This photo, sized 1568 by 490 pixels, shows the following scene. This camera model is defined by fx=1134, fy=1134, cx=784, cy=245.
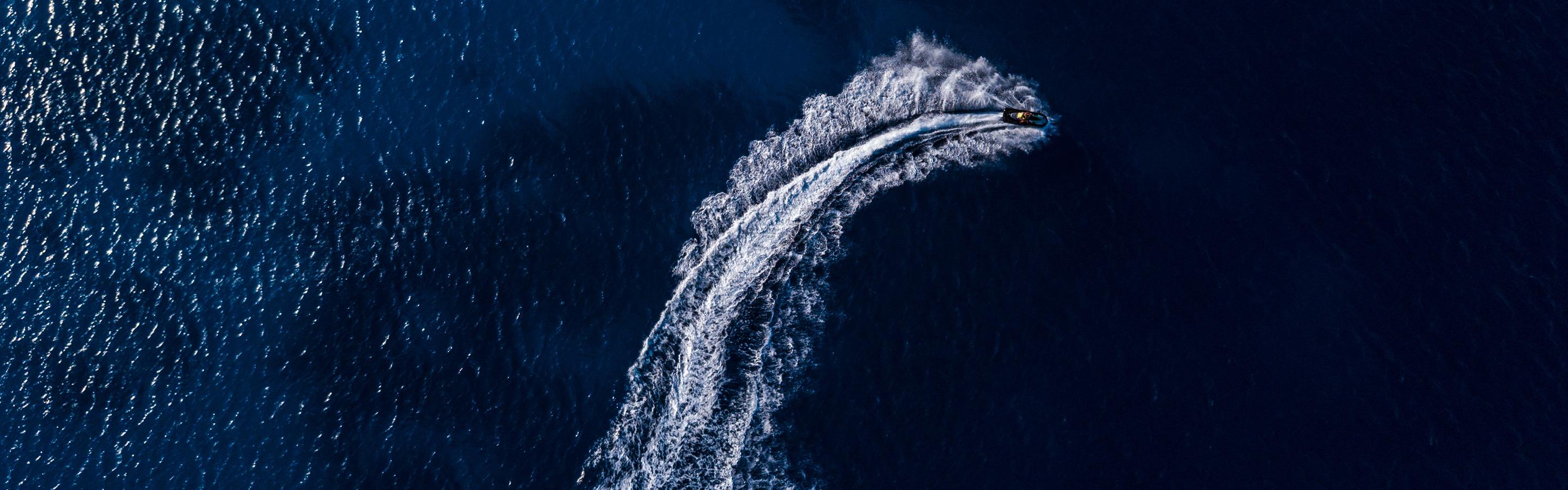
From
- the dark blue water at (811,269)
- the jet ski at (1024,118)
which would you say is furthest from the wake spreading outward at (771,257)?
the dark blue water at (811,269)

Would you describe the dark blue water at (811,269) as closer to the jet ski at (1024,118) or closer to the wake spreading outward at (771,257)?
the wake spreading outward at (771,257)

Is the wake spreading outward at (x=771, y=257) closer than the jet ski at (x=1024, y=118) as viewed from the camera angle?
Yes

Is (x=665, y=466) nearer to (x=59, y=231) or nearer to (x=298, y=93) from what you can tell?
(x=298, y=93)

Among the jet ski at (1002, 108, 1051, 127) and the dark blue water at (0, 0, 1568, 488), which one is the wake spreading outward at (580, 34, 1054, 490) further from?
the dark blue water at (0, 0, 1568, 488)

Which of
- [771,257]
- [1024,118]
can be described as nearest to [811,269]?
[771,257]

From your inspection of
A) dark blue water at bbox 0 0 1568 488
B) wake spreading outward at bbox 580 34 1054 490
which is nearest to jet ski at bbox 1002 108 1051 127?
wake spreading outward at bbox 580 34 1054 490

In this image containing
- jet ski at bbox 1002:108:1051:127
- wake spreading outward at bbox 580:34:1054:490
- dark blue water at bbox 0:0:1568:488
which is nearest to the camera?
wake spreading outward at bbox 580:34:1054:490

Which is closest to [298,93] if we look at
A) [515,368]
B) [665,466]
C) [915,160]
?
[515,368]
